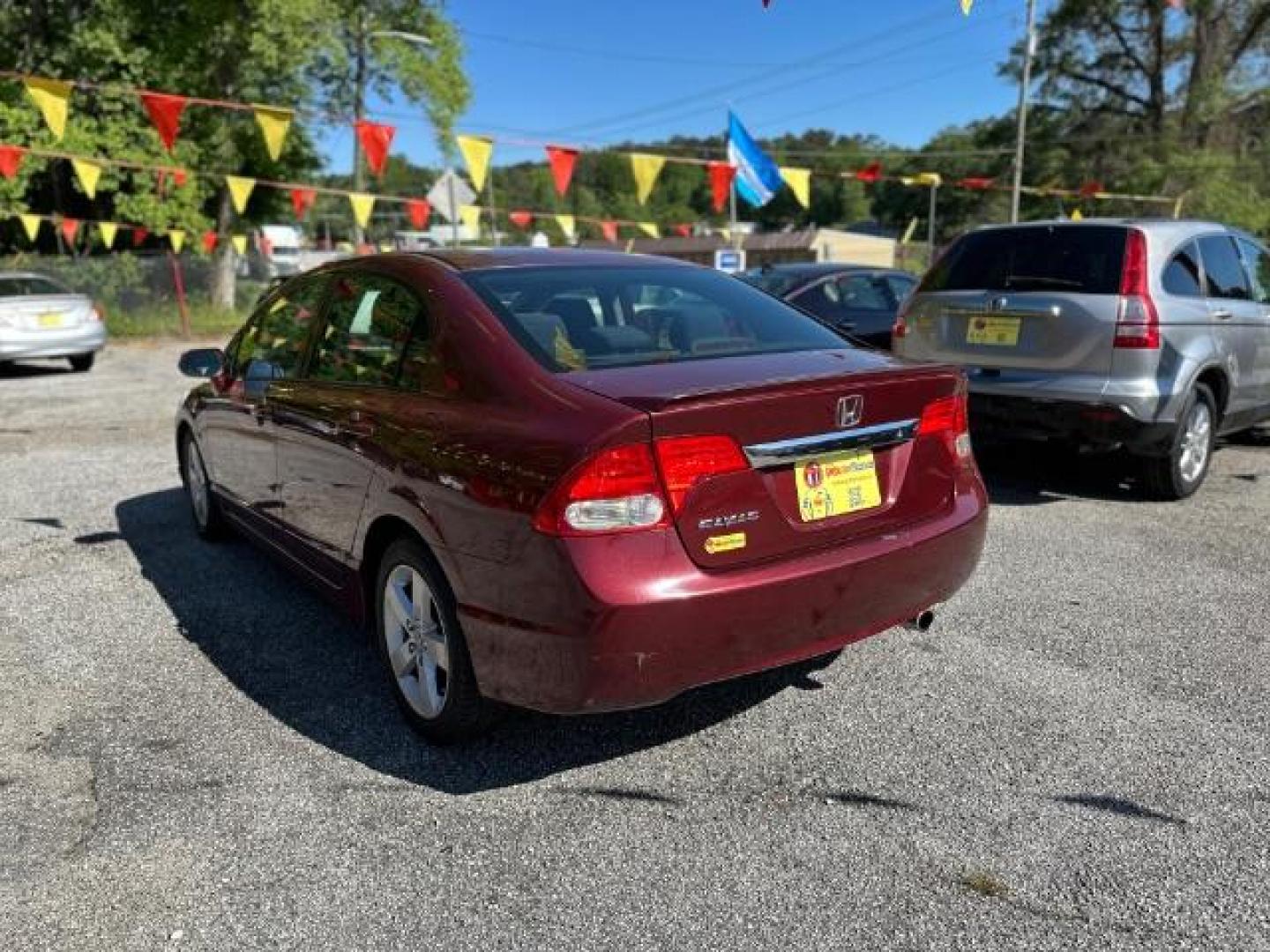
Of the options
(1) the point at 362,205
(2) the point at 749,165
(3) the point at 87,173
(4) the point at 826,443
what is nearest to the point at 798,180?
(2) the point at 749,165

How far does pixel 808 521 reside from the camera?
2793 mm

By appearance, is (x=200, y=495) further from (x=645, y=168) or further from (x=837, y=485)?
(x=645, y=168)

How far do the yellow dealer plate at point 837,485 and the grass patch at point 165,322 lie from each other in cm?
2086

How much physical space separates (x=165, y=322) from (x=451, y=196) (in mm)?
8439

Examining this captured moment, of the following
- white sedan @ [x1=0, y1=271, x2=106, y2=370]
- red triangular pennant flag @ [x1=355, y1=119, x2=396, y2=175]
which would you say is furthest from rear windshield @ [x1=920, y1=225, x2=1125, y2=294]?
white sedan @ [x1=0, y1=271, x2=106, y2=370]

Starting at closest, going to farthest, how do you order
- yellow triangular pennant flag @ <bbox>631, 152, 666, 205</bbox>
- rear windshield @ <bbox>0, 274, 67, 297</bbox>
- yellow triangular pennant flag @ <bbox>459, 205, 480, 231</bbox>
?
rear windshield @ <bbox>0, 274, 67, 297</bbox> < yellow triangular pennant flag @ <bbox>631, 152, 666, 205</bbox> < yellow triangular pennant flag @ <bbox>459, 205, 480, 231</bbox>

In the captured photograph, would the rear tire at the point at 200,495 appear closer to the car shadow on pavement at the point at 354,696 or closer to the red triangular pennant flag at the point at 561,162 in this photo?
the car shadow on pavement at the point at 354,696

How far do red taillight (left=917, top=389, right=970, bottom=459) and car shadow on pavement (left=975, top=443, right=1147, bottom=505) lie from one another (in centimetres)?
303

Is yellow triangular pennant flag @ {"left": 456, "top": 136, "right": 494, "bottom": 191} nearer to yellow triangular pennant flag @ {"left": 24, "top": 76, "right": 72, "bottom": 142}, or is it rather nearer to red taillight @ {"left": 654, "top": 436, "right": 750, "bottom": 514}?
yellow triangular pennant flag @ {"left": 24, "top": 76, "right": 72, "bottom": 142}

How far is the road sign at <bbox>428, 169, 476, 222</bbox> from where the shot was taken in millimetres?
17125

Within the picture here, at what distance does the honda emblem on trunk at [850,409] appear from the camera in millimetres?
2811

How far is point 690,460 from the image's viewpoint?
259 cm

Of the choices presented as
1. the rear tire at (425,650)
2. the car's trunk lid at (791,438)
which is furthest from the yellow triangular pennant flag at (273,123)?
the car's trunk lid at (791,438)

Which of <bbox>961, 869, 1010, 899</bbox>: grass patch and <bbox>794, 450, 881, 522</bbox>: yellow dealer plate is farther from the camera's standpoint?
<bbox>794, 450, 881, 522</bbox>: yellow dealer plate
